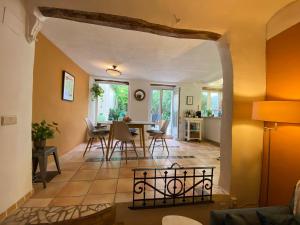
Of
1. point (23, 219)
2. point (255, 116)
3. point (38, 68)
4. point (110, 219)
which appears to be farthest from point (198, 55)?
point (23, 219)

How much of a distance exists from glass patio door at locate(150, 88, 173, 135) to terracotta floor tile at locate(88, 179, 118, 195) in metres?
4.19

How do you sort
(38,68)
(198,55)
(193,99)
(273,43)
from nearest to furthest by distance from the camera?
(273,43), (38,68), (198,55), (193,99)

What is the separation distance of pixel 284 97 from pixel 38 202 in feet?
9.65

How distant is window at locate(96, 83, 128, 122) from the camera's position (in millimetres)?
6008

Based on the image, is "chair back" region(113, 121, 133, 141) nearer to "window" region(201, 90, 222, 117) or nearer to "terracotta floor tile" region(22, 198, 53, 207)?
"terracotta floor tile" region(22, 198, 53, 207)

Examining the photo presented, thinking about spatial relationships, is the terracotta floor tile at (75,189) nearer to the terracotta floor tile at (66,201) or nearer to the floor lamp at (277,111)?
the terracotta floor tile at (66,201)

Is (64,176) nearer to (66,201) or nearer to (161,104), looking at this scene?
(66,201)

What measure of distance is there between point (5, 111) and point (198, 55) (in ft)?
10.3

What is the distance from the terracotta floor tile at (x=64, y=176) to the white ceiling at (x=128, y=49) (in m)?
2.15

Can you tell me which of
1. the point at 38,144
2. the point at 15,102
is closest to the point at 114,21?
the point at 15,102

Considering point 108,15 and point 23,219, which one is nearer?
point 23,219

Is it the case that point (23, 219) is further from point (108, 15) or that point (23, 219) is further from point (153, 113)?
point (153, 113)

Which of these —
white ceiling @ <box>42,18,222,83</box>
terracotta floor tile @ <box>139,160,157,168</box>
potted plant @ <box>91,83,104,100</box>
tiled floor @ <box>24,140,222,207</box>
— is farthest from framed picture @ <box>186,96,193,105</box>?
terracotta floor tile @ <box>139,160,157,168</box>

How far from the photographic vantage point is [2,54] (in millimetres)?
1552
